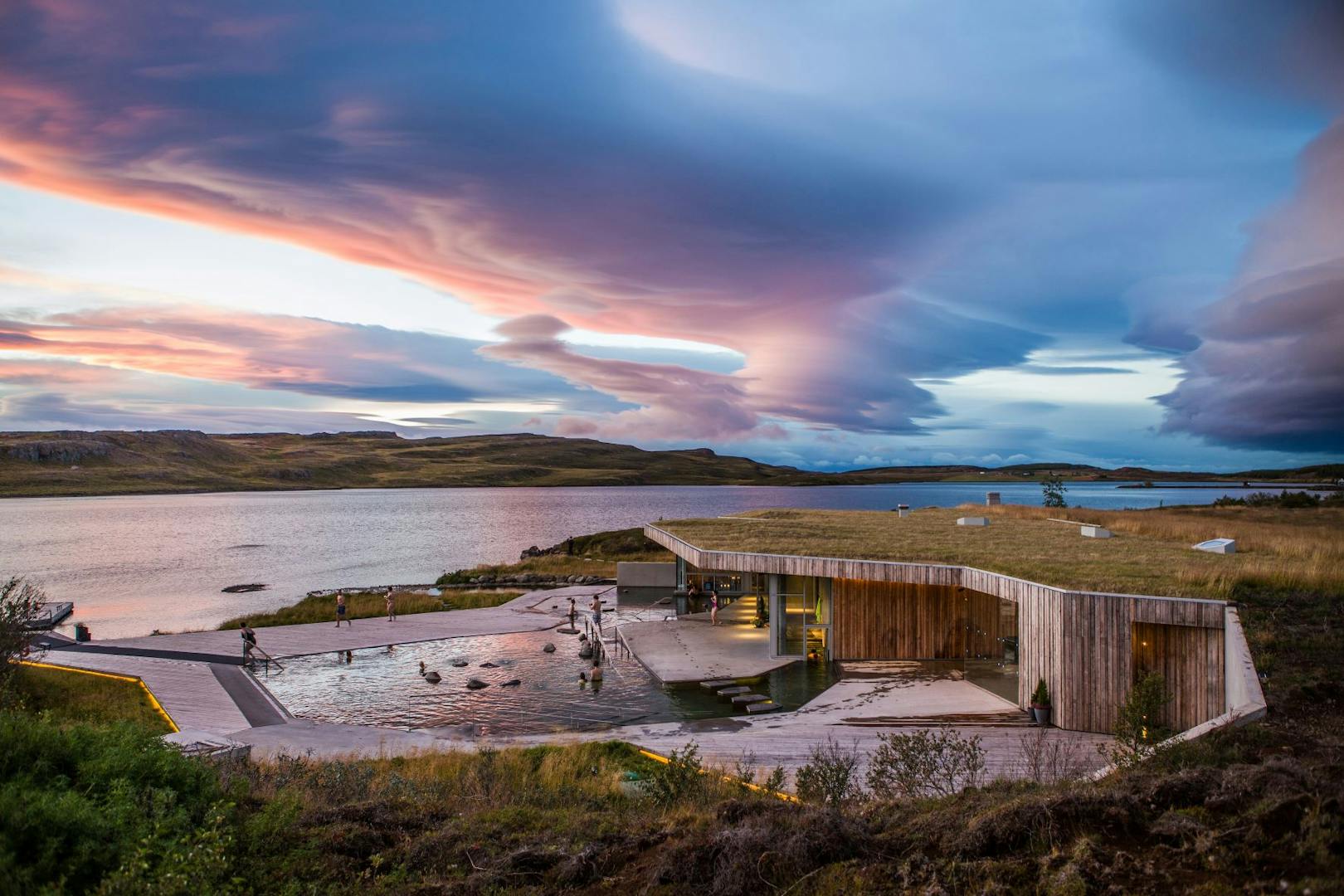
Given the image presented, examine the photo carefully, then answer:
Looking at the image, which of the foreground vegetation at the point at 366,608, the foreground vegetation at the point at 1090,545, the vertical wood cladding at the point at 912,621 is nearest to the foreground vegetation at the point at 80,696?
the foreground vegetation at the point at 366,608

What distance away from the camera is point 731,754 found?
11.5m

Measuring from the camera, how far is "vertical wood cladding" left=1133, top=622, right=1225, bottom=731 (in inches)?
448

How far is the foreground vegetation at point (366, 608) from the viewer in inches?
1065

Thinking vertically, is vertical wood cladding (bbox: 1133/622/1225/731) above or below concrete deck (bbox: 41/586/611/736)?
above

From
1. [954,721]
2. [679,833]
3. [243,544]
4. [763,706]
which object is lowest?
[243,544]

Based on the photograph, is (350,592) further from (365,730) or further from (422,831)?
(422,831)

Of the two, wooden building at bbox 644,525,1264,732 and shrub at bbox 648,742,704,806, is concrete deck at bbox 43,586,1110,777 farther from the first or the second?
shrub at bbox 648,742,704,806

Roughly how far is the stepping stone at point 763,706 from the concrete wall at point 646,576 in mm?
16135

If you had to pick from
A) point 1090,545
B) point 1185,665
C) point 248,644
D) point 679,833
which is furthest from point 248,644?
point 1090,545

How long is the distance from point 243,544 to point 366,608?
159 ft

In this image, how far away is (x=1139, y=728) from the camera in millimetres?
8398

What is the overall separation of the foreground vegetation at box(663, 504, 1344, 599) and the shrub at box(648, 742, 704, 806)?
8147mm

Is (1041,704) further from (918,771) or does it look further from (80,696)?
(80,696)

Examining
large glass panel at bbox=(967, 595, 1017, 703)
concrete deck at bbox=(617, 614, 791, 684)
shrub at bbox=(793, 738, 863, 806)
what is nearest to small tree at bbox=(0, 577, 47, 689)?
concrete deck at bbox=(617, 614, 791, 684)
